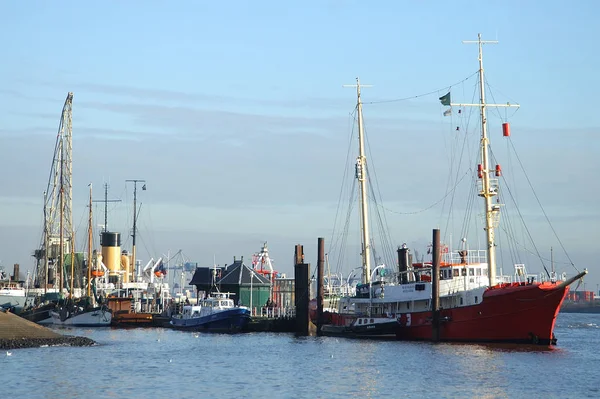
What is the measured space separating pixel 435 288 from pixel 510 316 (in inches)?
275

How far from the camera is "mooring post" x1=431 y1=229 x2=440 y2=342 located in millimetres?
80500

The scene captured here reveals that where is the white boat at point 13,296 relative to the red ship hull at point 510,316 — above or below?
above

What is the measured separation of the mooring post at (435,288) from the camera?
264 ft

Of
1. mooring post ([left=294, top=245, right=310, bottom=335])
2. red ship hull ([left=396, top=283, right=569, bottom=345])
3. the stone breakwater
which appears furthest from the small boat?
red ship hull ([left=396, top=283, right=569, bottom=345])

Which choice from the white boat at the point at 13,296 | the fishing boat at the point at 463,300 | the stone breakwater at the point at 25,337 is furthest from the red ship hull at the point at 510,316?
the white boat at the point at 13,296

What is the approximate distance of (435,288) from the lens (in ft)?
267

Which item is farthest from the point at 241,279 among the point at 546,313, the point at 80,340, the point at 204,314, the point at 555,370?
the point at 555,370

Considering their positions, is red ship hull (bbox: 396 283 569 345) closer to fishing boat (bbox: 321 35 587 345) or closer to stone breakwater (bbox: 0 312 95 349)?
fishing boat (bbox: 321 35 587 345)

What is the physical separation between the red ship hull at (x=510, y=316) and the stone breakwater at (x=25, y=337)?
31289mm

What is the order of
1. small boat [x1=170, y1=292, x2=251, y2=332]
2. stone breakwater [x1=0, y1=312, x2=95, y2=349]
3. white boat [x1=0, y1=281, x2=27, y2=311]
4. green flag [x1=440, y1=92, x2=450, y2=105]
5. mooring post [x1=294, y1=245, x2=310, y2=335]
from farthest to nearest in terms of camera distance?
white boat [x1=0, y1=281, x2=27, y2=311]
small boat [x1=170, y1=292, x2=251, y2=332]
mooring post [x1=294, y1=245, x2=310, y2=335]
green flag [x1=440, y1=92, x2=450, y2=105]
stone breakwater [x1=0, y1=312, x2=95, y2=349]

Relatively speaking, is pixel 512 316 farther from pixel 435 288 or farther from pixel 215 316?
pixel 215 316

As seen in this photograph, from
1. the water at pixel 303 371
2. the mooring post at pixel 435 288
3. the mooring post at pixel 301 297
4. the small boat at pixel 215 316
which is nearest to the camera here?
the water at pixel 303 371

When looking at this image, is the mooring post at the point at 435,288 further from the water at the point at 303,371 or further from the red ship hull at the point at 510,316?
the water at the point at 303,371

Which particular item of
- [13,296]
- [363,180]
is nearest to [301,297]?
[363,180]
